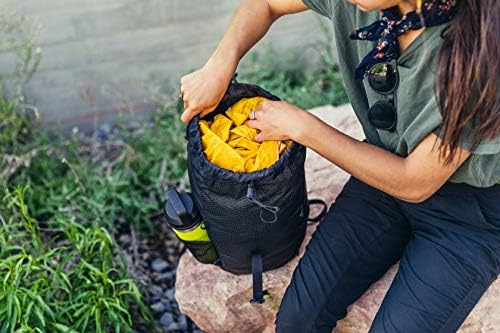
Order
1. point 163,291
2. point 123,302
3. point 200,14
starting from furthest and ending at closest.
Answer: point 200,14 < point 163,291 < point 123,302

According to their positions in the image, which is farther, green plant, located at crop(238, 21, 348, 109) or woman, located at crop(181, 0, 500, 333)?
green plant, located at crop(238, 21, 348, 109)

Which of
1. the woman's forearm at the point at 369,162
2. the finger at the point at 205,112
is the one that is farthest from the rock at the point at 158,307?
the woman's forearm at the point at 369,162

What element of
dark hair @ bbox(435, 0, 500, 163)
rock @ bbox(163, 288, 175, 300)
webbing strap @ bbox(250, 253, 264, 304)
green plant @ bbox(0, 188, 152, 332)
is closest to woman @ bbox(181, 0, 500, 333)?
dark hair @ bbox(435, 0, 500, 163)

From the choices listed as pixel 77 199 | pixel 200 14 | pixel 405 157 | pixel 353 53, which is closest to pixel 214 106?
pixel 353 53

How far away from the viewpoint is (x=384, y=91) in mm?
1942

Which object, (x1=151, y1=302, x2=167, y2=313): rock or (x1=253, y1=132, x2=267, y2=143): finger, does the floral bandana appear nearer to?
(x1=253, y1=132, x2=267, y2=143): finger

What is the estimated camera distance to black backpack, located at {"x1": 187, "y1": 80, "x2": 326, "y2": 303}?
6.72 ft

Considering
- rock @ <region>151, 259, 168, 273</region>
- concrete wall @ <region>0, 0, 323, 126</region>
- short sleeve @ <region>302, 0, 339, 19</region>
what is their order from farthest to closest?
concrete wall @ <region>0, 0, 323, 126</region> → rock @ <region>151, 259, 168, 273</region> → short sleeve @ <region>302, 0, 339, 19</region>

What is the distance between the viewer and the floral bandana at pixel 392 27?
5.44ft

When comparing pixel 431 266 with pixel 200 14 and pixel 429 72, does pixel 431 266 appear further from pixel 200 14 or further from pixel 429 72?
pixel 200 14

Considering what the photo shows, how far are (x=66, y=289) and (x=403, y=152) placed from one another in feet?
4.38

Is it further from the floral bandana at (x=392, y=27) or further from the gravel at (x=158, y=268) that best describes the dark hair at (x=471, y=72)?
the gravel at (x=158, y=268)

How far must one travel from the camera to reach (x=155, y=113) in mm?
3863

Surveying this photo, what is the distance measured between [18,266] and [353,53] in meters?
1.35
